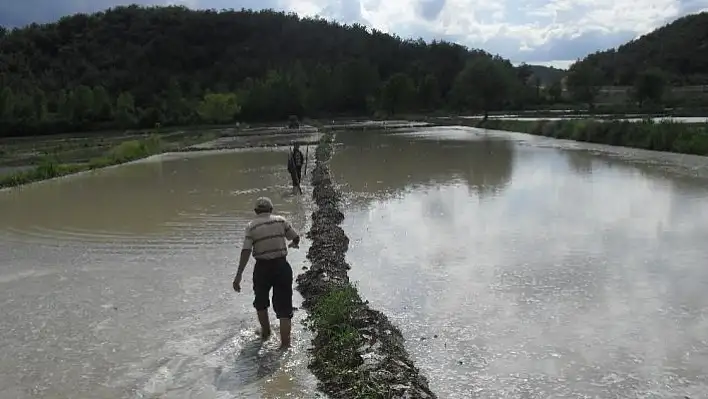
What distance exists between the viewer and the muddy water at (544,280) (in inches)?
232

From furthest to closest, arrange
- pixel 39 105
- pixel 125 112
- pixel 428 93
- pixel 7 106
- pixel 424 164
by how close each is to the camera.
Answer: pixel 428 93, pixel 39 105, pixel 125 112, pixel 7 106, pixel 424 164

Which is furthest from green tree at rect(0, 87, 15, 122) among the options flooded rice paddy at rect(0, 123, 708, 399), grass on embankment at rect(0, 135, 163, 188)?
flooded rice paddy at rect(0, 123, 708, 399)

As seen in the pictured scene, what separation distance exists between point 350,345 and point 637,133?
99.5 ft

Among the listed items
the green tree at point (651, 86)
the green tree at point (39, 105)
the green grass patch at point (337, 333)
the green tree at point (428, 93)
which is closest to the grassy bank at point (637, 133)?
the green grass patch at point (337, 333)

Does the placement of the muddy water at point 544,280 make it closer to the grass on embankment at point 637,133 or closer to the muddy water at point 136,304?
the muddy water at point 136,304

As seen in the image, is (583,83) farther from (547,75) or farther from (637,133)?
(547,75)

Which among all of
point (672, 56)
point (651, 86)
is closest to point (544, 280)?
point (651, 86)

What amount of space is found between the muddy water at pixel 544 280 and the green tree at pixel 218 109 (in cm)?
6678

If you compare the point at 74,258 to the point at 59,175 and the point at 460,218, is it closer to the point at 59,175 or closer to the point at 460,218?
the point at 460,218

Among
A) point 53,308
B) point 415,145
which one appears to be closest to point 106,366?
point 53,308

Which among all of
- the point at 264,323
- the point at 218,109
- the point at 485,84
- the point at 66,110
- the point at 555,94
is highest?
the point at 485,84

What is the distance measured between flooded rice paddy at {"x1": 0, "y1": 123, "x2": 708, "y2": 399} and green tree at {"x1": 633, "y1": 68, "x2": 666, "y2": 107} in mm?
55706

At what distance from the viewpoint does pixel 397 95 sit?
294 feet

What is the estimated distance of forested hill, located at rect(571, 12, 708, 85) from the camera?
306 ft
